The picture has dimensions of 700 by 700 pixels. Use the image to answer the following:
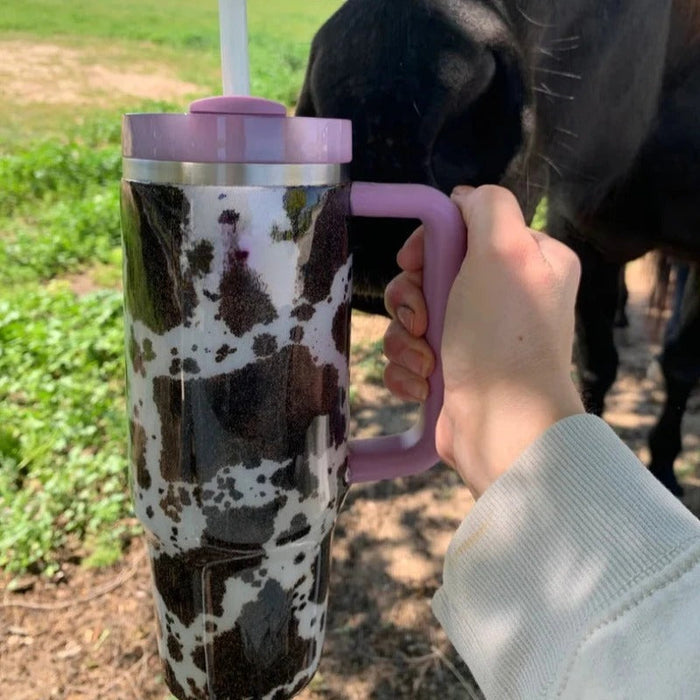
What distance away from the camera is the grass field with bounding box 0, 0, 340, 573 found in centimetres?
226

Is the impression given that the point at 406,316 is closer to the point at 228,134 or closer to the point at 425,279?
the point at 425,279

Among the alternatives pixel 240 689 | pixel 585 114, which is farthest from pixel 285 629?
pixel 585 114

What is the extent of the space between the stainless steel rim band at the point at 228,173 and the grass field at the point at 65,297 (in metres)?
1.13

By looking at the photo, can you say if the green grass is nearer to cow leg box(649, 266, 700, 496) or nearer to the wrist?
cow leg box(649, 266, 700, 496)

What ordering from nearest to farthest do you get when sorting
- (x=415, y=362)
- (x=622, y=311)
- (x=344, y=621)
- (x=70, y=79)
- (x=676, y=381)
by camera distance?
(x=415, y=362), (x=344, y=621), (x=676, y=381), (x=622, y=311), (x=70, y=79)

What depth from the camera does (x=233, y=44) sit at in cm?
73

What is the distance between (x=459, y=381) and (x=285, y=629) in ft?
1.03

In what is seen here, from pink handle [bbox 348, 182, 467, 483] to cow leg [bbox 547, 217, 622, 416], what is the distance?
6.41 feet

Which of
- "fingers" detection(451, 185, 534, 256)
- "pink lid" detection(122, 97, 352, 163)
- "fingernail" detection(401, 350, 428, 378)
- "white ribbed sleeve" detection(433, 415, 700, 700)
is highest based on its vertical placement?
"pink lid" detection(122, 97, 352, 163)

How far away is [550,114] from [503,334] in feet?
2.97

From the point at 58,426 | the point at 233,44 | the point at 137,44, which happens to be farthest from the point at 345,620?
the point at 137,44

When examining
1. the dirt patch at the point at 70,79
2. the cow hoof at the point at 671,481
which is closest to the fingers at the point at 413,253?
the cow hoof at the point at 671,481

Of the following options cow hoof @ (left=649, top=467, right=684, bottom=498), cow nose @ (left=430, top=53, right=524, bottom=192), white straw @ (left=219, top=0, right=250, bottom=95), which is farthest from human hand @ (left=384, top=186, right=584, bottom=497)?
cow hoof @ (left=649, top=467, right=684, bottom=498)

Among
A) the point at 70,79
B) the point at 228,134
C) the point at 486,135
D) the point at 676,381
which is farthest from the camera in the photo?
the point at 70,79
